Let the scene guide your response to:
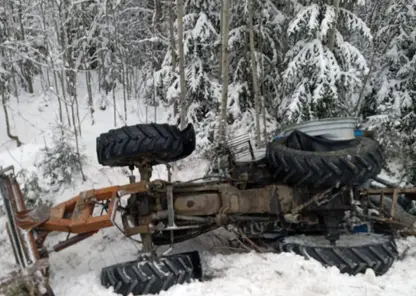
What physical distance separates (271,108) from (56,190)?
6646 millimetres

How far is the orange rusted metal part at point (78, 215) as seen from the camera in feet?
12.5

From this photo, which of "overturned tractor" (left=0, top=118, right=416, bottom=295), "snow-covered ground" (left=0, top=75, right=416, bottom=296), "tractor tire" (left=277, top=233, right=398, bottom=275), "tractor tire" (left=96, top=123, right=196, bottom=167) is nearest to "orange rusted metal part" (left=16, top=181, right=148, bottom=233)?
"overturned tractor" (left=0, top=118, right=416, bottom=295)

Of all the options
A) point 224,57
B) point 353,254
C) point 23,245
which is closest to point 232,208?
point 353,254

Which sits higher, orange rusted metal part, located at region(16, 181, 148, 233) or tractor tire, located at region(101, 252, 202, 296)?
orange rusted metal part, located at region(16, 181, 148, 233)

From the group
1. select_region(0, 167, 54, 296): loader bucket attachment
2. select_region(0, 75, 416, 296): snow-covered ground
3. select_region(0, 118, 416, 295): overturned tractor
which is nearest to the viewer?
select_region(0, 75, 416, 296): snow-covered ground

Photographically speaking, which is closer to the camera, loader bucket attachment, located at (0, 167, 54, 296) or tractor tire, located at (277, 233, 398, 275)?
loader bucket attachment, located at (0, 167, 54, 296)

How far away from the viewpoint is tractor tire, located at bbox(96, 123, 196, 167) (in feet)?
13.3

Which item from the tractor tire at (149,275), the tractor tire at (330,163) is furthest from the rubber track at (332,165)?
the tractor tire at (149,275)

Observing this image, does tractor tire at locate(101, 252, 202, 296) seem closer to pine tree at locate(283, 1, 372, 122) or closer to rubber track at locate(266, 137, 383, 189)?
rubber track at locate(266, 137, 383, 189)

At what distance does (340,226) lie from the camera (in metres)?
4.37

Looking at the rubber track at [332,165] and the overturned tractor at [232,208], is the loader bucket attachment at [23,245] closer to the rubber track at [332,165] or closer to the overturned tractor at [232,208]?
the overturned tractor at [232,208]

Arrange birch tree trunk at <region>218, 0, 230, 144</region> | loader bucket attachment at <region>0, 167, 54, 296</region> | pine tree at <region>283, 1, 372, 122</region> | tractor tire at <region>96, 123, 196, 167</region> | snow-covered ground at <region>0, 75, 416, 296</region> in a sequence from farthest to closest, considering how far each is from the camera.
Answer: pine tree at <region>283, 1, 372, 122</region>, birch tree trunk at <region>218, 0, 230, 144</region>, tractor tire at <region>96, 123, 196, 167</region>, loader bucket attachment at <region>0, 167, 54, 296</region>, snow-covered ground at <region>0, 75, 416, 296</region>

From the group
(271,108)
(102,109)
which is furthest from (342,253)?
(102,109)

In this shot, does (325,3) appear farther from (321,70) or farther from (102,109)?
(102,109)
